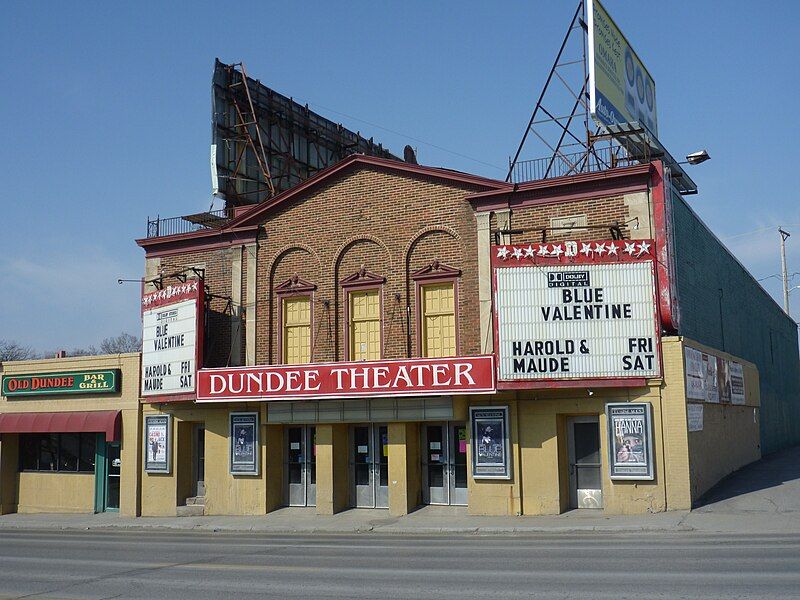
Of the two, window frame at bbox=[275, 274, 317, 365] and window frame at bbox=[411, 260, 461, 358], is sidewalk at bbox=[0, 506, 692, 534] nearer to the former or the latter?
window frame at bbox=[411, 260, 461, 358]

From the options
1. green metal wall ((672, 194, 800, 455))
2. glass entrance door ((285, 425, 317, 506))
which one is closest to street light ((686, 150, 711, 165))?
green metal wall ((672, 194, 800, 455))

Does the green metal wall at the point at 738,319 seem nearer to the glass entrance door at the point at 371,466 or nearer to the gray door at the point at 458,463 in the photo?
the gray door at the point at 458,463

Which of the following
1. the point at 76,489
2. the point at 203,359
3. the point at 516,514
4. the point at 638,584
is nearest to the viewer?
the point at 638,584

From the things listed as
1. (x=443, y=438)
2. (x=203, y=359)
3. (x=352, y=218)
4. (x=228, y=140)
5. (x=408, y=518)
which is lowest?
(x=408, y=518)

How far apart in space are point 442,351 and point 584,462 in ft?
15.9

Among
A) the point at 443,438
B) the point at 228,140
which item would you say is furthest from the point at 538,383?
the point at 228,140

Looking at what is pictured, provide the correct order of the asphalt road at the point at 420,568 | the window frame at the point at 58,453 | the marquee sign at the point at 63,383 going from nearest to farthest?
the asphalt road at the point at 420,568 → the marquee sign at the point at 63,383 → the window frame at the point at 58,453

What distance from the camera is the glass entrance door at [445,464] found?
961 inches

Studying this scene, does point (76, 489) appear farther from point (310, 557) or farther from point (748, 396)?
point (748, 396)

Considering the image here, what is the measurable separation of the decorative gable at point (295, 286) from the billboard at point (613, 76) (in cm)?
969

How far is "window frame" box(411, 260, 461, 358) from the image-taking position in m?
24.2

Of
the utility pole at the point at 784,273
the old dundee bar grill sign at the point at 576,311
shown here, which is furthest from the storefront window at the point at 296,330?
the utility pole at the point at 784,273

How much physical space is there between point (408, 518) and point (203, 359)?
8.14m

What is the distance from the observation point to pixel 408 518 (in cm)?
2344
